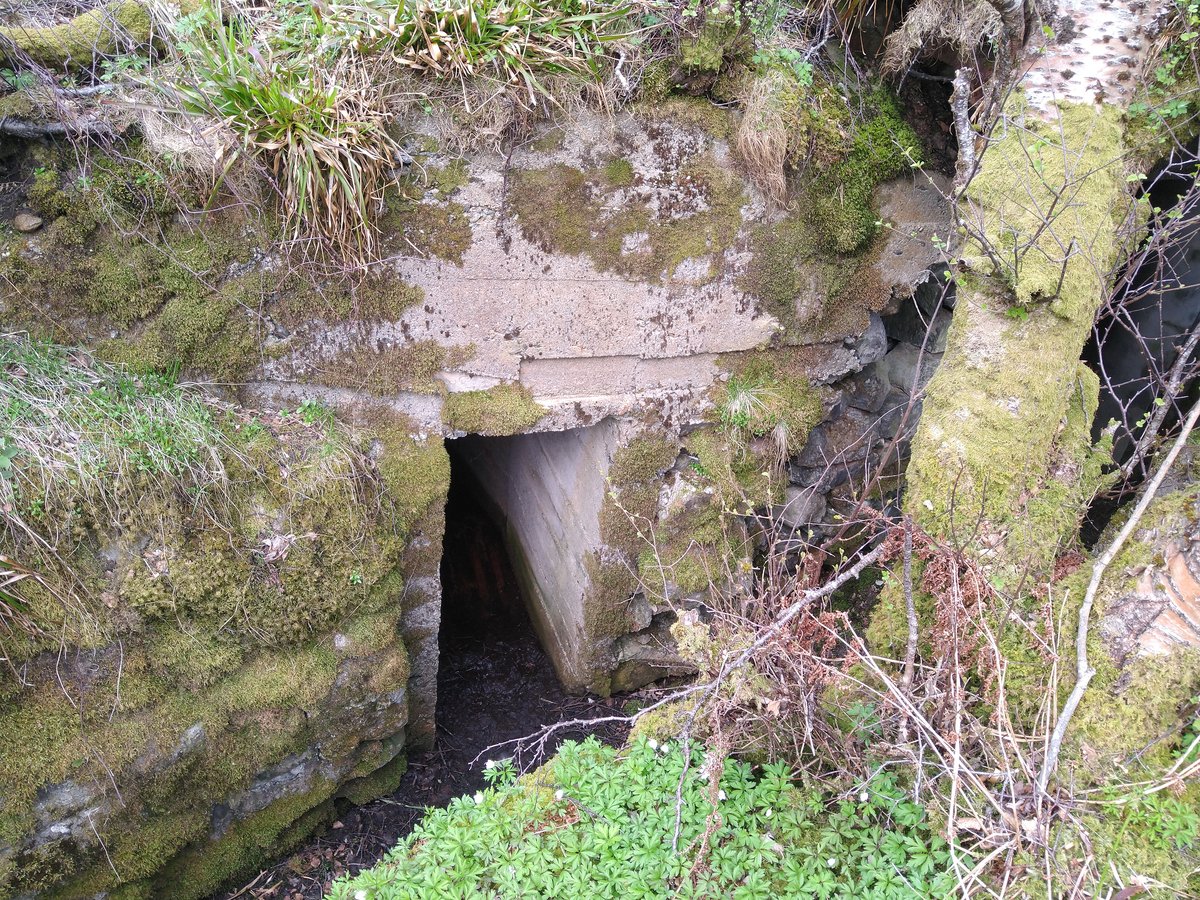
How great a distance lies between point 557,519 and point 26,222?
8.97 ft

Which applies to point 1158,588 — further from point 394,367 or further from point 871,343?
point 394,367

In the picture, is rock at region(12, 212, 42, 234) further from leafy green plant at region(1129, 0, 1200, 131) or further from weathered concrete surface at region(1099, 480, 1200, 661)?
leafy green plant at region(1129, 0, 1200, 131)

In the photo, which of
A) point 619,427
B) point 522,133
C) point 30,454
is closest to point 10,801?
point 30,454

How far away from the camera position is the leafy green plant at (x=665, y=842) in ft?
7.22

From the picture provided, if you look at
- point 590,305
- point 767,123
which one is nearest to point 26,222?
point 590,305

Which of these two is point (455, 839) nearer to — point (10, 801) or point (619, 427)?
point (10, 801)

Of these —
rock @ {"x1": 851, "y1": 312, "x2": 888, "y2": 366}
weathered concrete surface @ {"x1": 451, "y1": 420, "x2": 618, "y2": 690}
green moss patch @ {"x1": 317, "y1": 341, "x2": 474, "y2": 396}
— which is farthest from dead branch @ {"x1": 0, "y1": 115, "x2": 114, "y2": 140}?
rock @ {"x1": 851, "y1": 312, "x2": 888, "y2": 366}

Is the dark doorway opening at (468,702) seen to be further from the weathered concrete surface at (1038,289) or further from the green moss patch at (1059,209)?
the green moss patch at (1059,209)

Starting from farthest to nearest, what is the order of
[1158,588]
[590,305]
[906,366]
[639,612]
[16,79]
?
[906,366], [639,612], [590,305], [16,79], [1158,588]

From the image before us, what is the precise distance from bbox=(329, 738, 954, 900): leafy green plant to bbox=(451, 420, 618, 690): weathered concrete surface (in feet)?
5.20

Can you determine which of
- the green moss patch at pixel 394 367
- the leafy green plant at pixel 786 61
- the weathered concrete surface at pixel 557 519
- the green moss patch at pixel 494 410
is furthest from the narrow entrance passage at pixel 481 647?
the leafy green plant at pixel 786 61

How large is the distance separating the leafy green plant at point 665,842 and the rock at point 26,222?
253 centimetres

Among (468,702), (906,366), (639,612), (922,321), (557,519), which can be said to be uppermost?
(922,321)

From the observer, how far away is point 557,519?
436 centimetres
